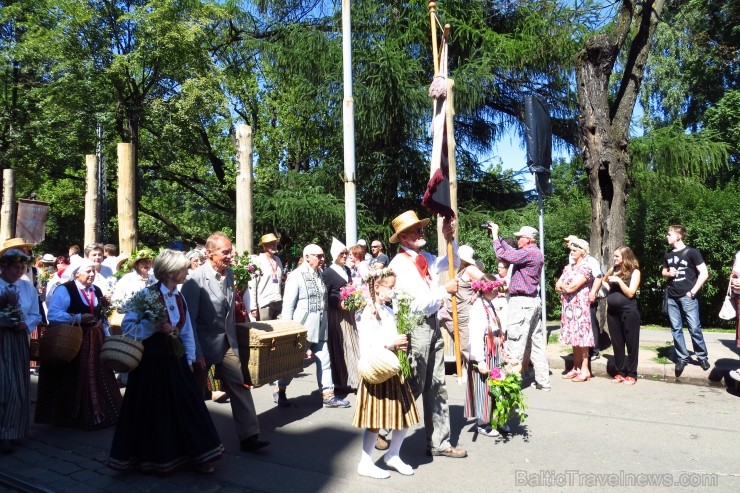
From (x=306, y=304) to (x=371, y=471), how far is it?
2.82 m

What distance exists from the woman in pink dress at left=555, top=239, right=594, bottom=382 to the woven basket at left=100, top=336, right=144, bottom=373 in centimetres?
567

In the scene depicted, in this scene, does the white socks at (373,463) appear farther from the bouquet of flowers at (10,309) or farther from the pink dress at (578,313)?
the pink dress at (578,313)

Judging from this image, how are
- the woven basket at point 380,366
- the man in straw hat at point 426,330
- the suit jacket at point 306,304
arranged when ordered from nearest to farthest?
1. the woven basket at point 380,366
2. the man in straw hat at point 426,330
3. the suit jacket at point 306,304

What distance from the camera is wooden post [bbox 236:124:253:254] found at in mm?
9125

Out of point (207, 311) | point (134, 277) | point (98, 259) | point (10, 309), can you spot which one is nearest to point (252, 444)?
point (207, 311)

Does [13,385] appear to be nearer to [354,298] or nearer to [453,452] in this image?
[354,298]

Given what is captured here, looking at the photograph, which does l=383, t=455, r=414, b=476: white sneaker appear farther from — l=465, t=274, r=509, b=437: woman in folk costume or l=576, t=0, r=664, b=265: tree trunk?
l=576, t=0, r=664, b=265: tree trunk

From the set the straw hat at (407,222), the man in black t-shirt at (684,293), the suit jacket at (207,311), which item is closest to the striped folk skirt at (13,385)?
the suit jacket at (207,311)

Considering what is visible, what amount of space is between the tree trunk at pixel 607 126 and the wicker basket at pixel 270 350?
6012 mm

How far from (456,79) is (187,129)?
1090cm

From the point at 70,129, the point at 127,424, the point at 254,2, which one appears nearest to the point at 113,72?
the point at 70,129

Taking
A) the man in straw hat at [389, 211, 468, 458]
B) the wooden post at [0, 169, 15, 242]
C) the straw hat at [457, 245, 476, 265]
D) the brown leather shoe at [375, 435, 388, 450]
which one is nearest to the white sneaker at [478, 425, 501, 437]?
the man in straw hat at [389, 211, 468, 458]

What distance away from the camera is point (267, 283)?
9.77 meters

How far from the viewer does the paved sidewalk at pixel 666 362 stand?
315 inches
